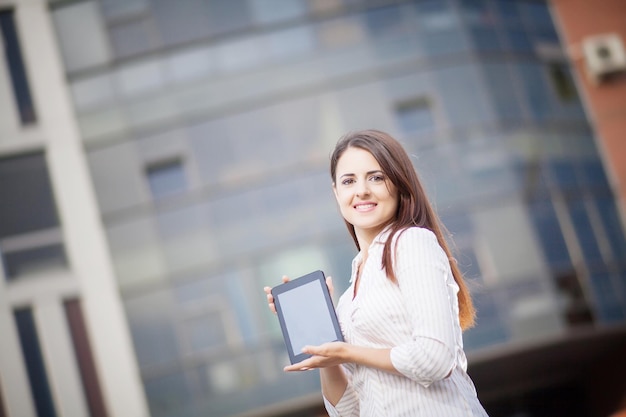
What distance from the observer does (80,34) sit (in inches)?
494

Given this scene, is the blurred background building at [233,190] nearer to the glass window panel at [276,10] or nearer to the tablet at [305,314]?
the glass window panel at [276,10]

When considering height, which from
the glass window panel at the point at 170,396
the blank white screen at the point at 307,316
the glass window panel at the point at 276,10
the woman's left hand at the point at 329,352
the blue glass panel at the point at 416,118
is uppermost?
the glass window panel at the point at 276,10

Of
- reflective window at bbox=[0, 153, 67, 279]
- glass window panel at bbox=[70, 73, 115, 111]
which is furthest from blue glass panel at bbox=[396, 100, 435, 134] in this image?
reflective window at bbox=[0, 153, 67, 279]

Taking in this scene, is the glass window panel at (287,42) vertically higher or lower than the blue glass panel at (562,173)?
higher

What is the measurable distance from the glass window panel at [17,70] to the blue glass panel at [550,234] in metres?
8.62

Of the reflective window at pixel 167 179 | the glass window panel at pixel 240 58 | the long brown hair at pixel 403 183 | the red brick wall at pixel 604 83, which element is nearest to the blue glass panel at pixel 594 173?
the red brick wall at pixel 604 83

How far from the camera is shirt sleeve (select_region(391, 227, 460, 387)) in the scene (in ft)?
5.69

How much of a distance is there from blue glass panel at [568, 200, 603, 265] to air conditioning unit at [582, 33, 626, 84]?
3122 millimetres

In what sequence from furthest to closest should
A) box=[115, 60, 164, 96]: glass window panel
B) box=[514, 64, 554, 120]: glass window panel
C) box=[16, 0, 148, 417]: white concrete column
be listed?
box=[514, 64, 554, 120]: glass window panel
box=[115, 60, 164, 96]: glass window panel
box=[16, 0, 148, 417]: white concrete column

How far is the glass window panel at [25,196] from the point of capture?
12.0 m

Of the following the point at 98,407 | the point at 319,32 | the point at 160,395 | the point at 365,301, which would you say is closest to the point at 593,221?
the point at 319,32

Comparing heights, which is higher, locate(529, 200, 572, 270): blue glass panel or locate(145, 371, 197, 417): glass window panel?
locate(529, 200, 572, 270): blue glass panel

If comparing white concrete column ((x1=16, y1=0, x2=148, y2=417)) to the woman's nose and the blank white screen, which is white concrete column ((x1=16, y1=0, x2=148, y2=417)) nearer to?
the blank white screen

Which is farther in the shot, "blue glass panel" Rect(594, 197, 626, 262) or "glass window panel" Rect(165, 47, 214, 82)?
"blue glass panel" Rect(594, 197, 626, 262)
